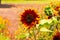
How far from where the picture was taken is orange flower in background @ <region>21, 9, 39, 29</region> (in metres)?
Answer: 1.99

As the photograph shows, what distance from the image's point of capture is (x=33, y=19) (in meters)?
2.01

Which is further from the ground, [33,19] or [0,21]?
[33,19]

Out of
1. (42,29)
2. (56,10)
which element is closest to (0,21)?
(56,10)

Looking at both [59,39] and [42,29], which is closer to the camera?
[59,39]

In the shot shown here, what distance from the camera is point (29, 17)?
6.67 feet

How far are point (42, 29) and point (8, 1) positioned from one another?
1600 cm

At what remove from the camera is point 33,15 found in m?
2.02

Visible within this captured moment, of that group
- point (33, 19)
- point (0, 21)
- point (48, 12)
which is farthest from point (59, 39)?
point (0, 21)

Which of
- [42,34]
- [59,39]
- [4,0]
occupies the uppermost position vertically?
[59,39]

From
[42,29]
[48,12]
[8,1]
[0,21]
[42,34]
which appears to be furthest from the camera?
[8,1]

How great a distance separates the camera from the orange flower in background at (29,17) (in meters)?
1.99

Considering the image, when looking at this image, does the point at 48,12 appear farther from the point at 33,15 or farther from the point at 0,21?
the point at 0,21

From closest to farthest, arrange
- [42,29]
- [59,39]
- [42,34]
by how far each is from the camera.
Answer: [59,39], [42,29], [42,34]

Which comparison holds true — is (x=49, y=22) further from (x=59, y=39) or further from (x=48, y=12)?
(x=48, y=12)
